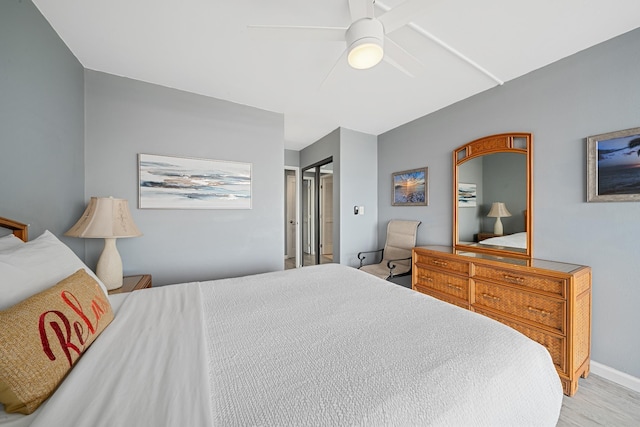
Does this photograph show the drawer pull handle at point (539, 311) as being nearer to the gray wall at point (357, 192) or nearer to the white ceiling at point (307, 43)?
the white ceiling at point (307, 43)

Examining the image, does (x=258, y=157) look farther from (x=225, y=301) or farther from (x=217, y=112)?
(x=225, y=301)

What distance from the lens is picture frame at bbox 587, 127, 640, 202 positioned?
160 cm

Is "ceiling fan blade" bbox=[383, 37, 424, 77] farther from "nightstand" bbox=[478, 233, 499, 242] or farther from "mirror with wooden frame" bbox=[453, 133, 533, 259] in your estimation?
"nightstand" bbox=[478, 233, 499, 242]

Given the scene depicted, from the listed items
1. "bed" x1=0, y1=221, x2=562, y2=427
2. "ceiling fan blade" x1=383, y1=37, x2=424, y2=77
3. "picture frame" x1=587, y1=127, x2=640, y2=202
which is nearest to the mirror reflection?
"picture frame" x1=587, y1=127, x2=640, y2=202

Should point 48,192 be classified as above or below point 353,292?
above

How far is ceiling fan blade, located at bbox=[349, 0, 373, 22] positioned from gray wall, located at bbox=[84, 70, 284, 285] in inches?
Answer: 72.6

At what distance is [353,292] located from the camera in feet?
4.69

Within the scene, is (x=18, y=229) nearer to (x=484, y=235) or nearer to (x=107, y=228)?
(x=107, y=228)

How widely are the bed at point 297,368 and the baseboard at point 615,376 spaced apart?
4.89 ft

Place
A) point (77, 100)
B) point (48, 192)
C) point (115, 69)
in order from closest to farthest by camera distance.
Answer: point (48, 192), point (77, 100), point (115, 69)

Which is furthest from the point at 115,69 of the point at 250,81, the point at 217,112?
the point at 250,81

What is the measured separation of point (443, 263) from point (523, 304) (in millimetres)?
700

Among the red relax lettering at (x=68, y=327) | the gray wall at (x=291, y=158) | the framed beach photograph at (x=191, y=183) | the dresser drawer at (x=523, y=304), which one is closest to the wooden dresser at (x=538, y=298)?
the dresser drawer at (x=523, y=304)

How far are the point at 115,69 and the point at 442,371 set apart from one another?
3155 mm
